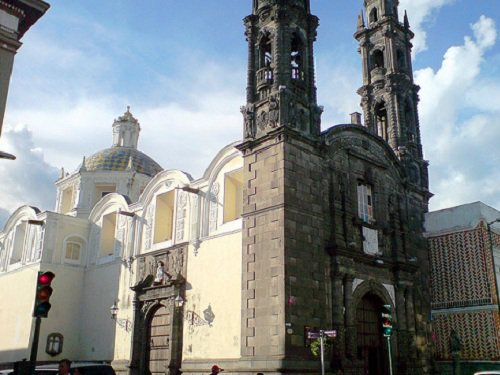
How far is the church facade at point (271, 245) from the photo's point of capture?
63.3ft

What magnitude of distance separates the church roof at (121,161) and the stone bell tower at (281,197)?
15.9m

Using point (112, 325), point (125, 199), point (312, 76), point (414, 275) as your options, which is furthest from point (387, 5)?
Answer: point (112, 325)

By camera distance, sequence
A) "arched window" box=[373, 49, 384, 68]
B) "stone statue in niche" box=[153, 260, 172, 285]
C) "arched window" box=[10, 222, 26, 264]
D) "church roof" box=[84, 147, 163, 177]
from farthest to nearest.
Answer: "church roof" box=[84, 147, 163, 177] < "arched window" box=[10, 222, 26, 264] < "arched window" box=[373, 49, 384, 68] < "stone statue in niche" box=[153, 260, 172, 285]

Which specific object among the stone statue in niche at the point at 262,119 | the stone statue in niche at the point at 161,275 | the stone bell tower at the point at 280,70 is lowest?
the stone statue in niche at the point at 161,275

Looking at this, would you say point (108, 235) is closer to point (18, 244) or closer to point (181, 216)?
point (18, 244)

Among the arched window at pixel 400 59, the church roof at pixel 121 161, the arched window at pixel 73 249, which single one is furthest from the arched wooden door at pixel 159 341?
the arched window at pixel 400 59

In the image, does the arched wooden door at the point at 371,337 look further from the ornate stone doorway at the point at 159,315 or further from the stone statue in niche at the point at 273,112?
the stone statue in niche at the point at 273,112

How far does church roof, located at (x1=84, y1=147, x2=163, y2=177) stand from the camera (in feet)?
119

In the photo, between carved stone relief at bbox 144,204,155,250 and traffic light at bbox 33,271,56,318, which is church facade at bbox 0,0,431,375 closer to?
carved stone relief at bbox 144,204,155,250

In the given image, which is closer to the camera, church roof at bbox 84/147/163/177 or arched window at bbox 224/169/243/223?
arched window at bbox 224/169/243/223

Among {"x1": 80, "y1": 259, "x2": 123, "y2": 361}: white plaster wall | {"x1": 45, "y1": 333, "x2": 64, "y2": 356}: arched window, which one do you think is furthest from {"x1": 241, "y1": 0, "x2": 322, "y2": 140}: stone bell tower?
{"x1": 45, "y1": 333, "x2": 64, "y2": 356}: arched window

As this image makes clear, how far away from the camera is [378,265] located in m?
22.5

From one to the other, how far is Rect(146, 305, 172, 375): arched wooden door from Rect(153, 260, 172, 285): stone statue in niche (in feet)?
3.55

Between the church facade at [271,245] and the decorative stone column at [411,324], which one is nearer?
the church facade at [271,245]
